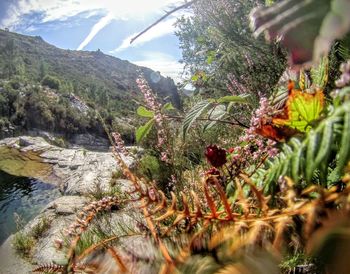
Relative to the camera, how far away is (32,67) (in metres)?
56.6

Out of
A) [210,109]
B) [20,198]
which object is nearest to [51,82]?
[20,198]

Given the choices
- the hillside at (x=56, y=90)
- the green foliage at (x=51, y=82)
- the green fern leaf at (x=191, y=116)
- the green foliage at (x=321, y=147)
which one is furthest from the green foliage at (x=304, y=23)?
the green foliage at (x=51, y=82)

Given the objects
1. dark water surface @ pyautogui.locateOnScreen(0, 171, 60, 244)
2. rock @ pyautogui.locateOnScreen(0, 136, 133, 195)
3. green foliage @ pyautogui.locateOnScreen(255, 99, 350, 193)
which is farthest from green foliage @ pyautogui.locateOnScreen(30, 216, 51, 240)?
green foliage @ pyautogui.locateOnScreen(255, 99, 350, 193)

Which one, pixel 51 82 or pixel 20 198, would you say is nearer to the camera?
pixel 20 198

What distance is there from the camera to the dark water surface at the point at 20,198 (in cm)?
932

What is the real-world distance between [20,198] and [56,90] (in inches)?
1535

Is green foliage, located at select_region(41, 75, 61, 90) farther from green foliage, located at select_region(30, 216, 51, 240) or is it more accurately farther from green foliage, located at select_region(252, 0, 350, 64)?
green foliage, located at select_region(252, 0, 350, 64)

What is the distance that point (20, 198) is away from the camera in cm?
1177

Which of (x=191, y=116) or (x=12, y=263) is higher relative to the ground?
(x=191, y=116)

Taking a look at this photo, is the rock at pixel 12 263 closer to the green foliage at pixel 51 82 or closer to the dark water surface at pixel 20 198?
the dark water surface at pixel 20 198

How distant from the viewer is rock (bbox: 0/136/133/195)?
37.8 feet

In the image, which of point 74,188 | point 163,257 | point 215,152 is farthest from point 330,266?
point 74,188

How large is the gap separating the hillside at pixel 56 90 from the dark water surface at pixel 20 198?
6845mm

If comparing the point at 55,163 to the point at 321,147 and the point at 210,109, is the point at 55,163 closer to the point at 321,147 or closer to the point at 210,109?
the point at 210,109
